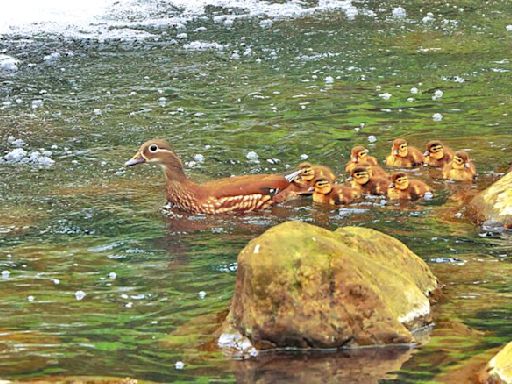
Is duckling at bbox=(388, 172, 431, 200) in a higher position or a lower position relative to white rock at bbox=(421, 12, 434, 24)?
higher

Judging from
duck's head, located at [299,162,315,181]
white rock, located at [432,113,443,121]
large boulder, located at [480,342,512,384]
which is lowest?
white rock, located at [432,113,443,121]

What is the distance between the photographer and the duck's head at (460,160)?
44.7 ft

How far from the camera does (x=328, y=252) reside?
8.73 metres

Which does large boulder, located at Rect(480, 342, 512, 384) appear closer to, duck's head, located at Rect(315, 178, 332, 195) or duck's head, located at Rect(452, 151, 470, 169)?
duck's head, located at Rect(315, 178, 332, 195)

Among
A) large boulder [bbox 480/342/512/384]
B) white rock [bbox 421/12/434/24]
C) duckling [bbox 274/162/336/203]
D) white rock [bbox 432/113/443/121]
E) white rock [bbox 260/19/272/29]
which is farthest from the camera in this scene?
white rock [bbox 421/12/434/24]

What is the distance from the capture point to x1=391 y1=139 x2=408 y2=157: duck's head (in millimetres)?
14367

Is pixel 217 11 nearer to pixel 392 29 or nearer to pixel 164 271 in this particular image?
pixel 392 29

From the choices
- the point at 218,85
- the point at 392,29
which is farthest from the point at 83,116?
the point at 392,29

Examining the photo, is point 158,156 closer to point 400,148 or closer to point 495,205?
point 400,148

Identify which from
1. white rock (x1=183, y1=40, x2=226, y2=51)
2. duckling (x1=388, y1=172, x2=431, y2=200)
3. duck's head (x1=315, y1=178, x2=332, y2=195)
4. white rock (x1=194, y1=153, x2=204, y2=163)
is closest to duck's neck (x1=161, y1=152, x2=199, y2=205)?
duck's head (x1=315, y1=178, x2=332, y2=195)

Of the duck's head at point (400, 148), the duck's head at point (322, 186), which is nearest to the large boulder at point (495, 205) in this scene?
the duck's head at point (322, 186)

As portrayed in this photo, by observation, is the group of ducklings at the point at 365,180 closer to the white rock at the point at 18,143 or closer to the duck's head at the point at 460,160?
the duck's head at the point at 460,160

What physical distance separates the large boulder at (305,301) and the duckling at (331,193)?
410cm

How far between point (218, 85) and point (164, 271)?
8505 millimetres
